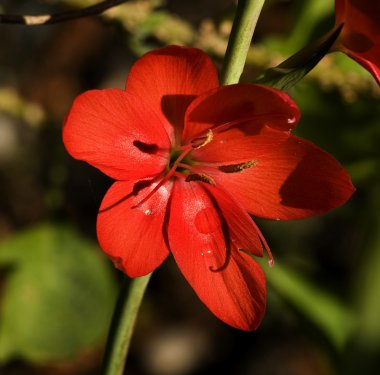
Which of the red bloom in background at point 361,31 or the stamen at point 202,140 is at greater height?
the red bloom in background at point 361,31

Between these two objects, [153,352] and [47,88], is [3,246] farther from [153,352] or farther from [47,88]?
[47,88]

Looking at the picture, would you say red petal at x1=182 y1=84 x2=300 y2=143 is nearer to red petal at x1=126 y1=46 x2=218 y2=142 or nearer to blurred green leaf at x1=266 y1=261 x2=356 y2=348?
red petal at x1=126 y1=46 x2=218 y2=142

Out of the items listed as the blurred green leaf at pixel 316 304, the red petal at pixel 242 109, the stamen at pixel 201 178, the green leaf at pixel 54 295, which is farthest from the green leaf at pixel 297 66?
the green leaf at pixel 54 295

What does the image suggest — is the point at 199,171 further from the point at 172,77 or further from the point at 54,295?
the point at 54,295

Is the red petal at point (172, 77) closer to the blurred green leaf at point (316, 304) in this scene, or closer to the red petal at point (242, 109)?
the red petal at point (242, 109)

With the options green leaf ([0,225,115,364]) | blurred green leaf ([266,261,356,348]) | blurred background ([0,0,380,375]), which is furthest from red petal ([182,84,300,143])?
green leaf ([0,225,115,364])

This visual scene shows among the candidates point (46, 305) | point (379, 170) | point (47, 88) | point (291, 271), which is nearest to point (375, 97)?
point (379, 170)
